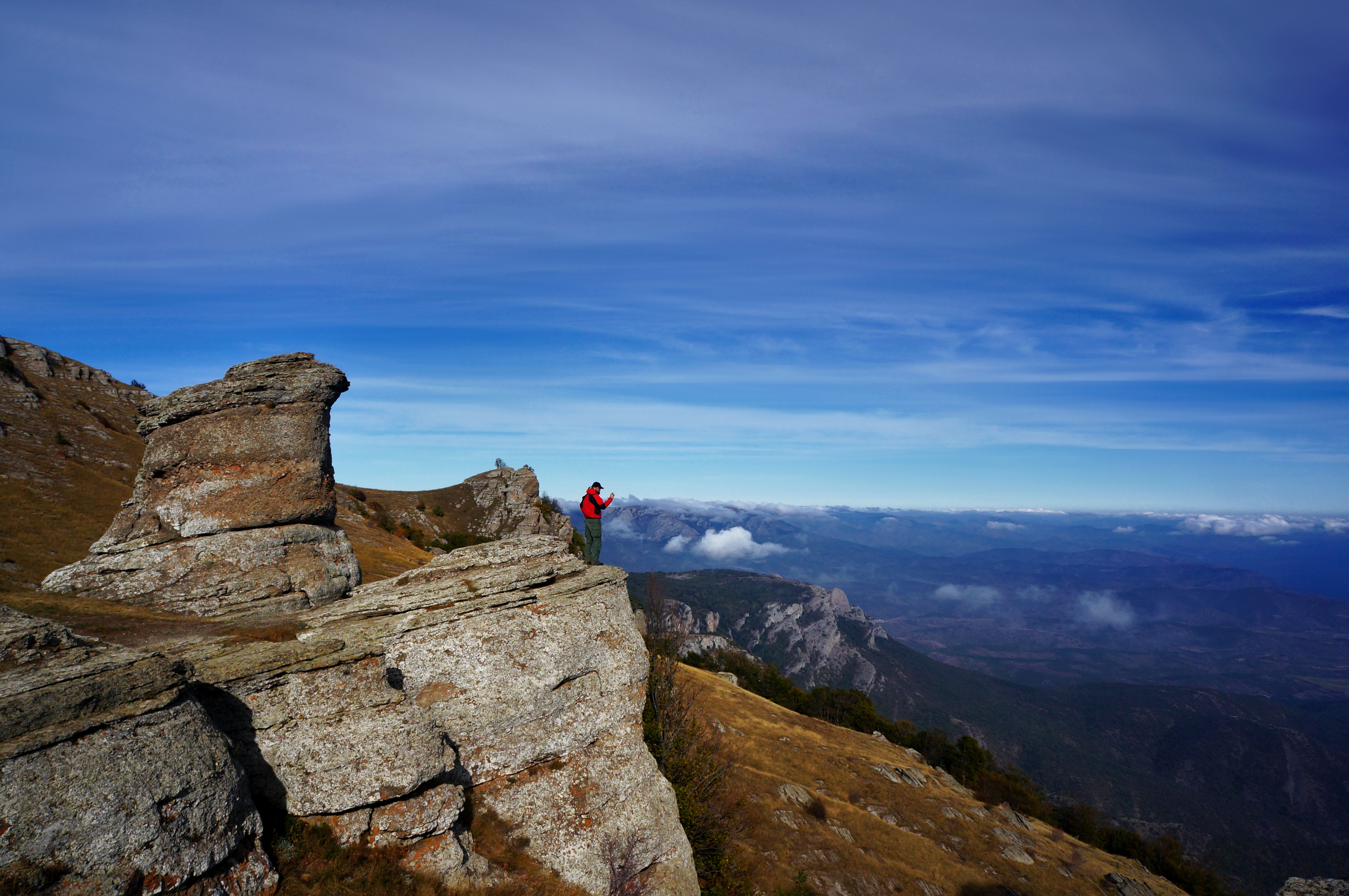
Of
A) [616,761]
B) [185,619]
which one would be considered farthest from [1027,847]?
[185,619]

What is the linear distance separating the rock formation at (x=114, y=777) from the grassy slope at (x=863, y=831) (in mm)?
33939

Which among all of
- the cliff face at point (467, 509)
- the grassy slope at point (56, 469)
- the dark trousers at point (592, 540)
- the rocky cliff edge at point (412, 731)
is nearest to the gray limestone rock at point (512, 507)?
the cliff face at point (467, 509)

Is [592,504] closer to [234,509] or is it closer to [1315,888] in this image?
[234,509]

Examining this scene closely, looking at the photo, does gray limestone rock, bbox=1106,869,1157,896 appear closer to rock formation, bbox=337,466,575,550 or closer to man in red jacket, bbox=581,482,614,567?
man in red jacket, bbox=581,482,614,567

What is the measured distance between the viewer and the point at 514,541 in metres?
23.8

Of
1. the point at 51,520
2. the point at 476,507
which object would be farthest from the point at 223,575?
the point at 476,507

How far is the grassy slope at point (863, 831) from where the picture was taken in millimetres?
42594

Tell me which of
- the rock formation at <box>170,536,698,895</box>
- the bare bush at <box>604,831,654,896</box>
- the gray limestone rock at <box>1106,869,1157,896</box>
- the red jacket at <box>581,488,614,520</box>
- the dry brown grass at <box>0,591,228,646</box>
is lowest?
the gray limestone rock at <box>1106,869,1157,896</box>

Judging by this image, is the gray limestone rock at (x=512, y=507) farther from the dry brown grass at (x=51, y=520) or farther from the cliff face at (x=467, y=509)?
the dry brown grass at (x=51, y=520)

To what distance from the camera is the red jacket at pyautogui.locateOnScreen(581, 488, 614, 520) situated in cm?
2677

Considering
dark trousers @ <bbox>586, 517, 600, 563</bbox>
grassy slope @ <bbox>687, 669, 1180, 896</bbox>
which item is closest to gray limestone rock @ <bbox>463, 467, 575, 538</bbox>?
grassy slope @ <bbox>687, 669, 1180, 896</bbox>

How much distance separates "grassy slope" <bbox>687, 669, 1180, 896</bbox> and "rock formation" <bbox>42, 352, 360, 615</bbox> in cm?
3281

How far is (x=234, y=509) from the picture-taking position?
70.4 ft

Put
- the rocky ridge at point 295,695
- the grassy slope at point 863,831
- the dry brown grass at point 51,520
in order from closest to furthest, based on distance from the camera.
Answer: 1. the rocky ridge at point 295,695
2. the dry brown grass at point 51,520
3. the grassy slope at point 863,831
